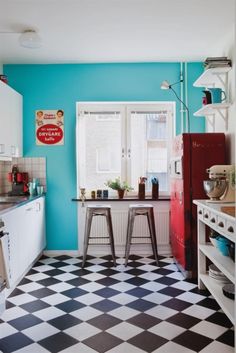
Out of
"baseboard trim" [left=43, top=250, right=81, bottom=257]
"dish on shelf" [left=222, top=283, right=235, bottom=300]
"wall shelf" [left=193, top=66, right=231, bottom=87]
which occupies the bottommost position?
"baseboard trim" [left=43, top=250, right=81, bottom=257]

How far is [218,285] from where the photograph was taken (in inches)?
108

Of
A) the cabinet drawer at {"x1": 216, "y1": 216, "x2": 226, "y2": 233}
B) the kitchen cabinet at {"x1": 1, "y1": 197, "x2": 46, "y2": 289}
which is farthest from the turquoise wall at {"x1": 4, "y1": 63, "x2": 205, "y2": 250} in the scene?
the cabinet drawer at {"x1": 216, "y1": 216, "x2": 226, "y2": 233}

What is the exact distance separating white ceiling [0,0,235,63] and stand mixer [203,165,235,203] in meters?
1.42

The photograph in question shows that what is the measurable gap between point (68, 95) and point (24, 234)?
193cm

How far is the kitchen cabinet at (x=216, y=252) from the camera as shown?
222 cm

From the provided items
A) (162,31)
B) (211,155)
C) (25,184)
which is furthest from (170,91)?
(25,184)

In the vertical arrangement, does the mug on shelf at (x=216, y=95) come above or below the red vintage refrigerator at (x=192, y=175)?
above

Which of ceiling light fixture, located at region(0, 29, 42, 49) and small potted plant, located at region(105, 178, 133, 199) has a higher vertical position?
ceiling light fixture, located at region(0, 29, 42, 49)

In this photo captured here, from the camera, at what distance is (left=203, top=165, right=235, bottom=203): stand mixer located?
9.54ft

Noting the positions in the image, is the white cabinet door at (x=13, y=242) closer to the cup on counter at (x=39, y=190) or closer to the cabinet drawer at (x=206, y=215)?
the cup on counter at (x=39, y=190)

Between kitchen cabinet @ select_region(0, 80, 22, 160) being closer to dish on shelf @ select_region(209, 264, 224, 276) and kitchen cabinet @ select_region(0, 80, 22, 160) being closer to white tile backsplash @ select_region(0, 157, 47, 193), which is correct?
white tile backsplash @ select_region(0, 157, 47, 193)

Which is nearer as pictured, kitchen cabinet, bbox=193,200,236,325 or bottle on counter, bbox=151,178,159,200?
kitchen cabinet, bbox=193,200,236,325

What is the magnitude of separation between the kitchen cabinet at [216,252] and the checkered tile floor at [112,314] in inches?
7.1

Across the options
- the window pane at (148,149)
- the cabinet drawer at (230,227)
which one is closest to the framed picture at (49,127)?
the window pane at (148,149)
